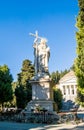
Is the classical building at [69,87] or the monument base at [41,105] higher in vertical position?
the classical building at [69,87]

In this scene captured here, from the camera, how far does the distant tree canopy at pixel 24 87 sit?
5988 centimetres

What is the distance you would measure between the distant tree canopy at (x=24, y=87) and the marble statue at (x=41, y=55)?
2240 centimetres

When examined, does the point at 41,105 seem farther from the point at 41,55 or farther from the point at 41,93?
the point at 41,55

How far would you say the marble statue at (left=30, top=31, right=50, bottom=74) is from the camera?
37375 millimetres

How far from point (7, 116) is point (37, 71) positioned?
596 centimetres

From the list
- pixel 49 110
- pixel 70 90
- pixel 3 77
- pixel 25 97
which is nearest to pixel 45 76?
pixel 49 110

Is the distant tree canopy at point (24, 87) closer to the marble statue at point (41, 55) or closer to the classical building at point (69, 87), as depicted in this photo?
the marble statue at point (41, 55)

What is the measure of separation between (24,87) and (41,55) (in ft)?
81.5

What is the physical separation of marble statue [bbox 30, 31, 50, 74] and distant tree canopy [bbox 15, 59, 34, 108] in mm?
22404

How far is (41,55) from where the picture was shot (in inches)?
1486

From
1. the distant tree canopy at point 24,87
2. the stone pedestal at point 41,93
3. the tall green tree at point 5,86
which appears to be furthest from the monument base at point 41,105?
the distant tree canopy at point 24,87

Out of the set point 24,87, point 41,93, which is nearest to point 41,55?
point 41,93

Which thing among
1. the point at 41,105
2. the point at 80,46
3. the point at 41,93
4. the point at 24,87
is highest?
the point at 24,87

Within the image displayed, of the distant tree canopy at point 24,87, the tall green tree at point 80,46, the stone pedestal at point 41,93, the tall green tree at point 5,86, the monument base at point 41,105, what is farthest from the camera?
the distant tree canopy at point 24,87
